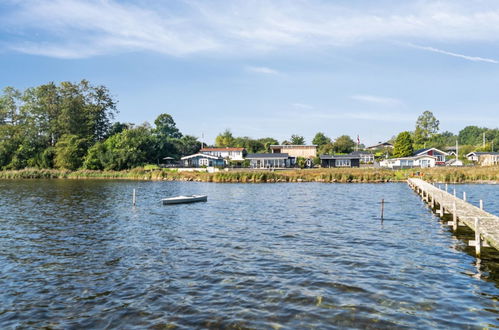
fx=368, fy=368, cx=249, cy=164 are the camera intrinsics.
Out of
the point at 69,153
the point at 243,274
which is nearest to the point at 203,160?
the point at 69,153

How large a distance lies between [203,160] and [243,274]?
85.5 m

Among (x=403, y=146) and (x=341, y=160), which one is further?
(x=403, y=146)

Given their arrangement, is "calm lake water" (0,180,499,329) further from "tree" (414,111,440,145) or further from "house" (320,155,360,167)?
"tree" (414,111,440,145)

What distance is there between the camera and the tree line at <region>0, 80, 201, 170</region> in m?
89.1

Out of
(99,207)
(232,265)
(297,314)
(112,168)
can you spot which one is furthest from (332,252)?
(112,168)

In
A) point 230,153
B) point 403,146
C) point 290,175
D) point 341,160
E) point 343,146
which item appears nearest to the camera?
point 290,175

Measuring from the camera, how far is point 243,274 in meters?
13.9

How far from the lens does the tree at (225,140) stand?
132 m

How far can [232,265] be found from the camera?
15.0 metres

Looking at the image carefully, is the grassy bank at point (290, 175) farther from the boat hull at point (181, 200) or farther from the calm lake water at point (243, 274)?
the calm lake water at point (243, 274)

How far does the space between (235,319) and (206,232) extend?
39.6 feet

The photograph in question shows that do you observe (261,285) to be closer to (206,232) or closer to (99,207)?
(206,232)

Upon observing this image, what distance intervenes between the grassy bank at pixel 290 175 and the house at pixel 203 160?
1767cm

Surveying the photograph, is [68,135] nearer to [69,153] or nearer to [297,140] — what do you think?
[69,153]
